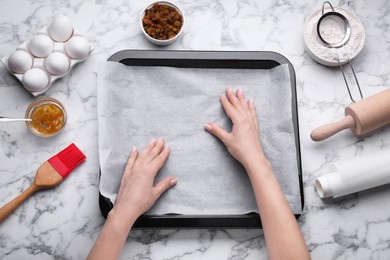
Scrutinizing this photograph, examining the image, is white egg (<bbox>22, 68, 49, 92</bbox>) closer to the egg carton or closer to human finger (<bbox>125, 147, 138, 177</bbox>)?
the egg carton

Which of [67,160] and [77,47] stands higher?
[77,47]

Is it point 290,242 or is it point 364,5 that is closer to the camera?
point 290,242

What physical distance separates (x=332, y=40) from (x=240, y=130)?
0.28 meters

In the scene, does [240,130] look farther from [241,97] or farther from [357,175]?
[357,175]

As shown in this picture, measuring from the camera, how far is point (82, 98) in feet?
2.94

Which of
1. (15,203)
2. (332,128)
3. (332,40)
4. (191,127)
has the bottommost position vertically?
→ (15,203)

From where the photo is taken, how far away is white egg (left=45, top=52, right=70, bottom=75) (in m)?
0.84

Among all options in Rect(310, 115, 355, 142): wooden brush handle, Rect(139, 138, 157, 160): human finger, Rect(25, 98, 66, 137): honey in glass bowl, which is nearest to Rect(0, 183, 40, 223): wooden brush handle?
Rect(25, 98, 66, 137): honey in glass bowl

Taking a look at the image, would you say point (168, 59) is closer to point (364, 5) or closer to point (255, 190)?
point (255, 190)

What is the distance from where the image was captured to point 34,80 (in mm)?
828

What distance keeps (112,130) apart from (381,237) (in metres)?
0.60

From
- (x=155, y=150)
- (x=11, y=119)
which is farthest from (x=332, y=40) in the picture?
(x=11, y=119)

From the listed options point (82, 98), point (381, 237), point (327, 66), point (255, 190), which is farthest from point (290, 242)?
point (82, 98)

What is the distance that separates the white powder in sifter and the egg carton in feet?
1.52
